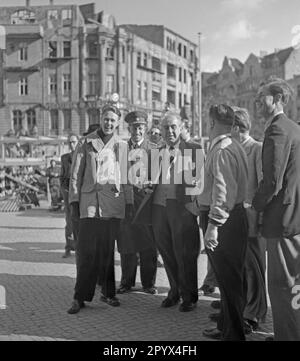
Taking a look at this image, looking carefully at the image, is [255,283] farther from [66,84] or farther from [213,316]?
[66,84]

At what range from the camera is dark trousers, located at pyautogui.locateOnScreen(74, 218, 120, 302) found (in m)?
5.74

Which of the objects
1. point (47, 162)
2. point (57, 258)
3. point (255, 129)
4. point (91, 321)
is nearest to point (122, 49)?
point (255, 129)

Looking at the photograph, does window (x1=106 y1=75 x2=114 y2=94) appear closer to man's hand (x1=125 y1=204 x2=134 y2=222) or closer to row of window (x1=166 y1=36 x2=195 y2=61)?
row of window (x1=166 y1=36 x2=195 y2=61)

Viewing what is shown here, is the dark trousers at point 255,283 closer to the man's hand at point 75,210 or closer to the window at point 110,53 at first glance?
the man's hand at point 75,210

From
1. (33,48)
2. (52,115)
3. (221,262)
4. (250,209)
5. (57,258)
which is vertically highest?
(33,48)

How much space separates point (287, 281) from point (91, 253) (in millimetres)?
2356

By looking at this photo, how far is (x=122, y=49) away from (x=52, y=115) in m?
9.62

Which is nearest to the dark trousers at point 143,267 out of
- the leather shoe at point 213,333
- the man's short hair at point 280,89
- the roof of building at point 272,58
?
the leather shoe at point 213,333

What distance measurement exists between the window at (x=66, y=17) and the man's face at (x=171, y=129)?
1777 inches

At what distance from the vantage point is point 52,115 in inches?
1934

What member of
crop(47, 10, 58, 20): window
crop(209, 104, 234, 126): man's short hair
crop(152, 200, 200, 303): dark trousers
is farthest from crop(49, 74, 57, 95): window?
crop(209, 104, 234, 126): man's short hair

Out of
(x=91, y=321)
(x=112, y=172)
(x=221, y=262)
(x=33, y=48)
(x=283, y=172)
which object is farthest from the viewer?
(x=33, y=48)
